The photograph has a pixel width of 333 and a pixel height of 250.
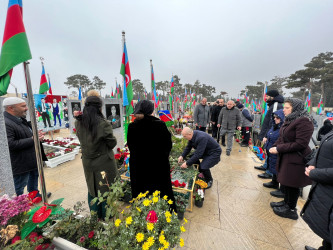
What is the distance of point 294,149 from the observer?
6.92 ft

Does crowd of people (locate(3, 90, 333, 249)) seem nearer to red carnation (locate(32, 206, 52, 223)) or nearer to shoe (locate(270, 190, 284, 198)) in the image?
shoe (locate(270, 190, 284, 198))

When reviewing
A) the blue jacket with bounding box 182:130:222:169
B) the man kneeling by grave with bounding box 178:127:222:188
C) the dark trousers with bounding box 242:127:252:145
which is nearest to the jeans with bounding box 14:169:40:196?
the man kneeling by grave with bounding box 178:127:222:188

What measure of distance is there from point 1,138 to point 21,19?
1.20 m

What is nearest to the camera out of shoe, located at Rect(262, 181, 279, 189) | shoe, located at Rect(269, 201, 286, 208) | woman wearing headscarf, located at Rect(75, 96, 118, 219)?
woman wearing headscarf, located at Rect(75, 96, 118, 219)

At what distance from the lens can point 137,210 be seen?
55.2 inches

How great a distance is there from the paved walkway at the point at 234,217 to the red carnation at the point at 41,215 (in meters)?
1.58

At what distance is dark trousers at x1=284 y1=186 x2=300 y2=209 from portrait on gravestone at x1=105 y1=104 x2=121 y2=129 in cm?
463

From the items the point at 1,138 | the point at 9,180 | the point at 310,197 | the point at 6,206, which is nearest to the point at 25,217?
the point at 6,206

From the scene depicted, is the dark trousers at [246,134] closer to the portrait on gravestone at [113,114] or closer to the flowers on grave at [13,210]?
the portrait on gravestone at [113,114]

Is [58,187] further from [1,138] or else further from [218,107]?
[218,107]

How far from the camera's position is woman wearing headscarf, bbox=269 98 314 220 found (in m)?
2.06

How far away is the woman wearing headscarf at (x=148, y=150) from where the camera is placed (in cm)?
178

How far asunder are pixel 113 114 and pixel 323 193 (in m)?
4.99

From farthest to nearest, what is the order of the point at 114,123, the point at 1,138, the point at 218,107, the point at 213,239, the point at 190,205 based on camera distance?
the point at 218,107 < the point at 114,123 < the point at 190,205 < the point at 213,239 < the point at 1,138
